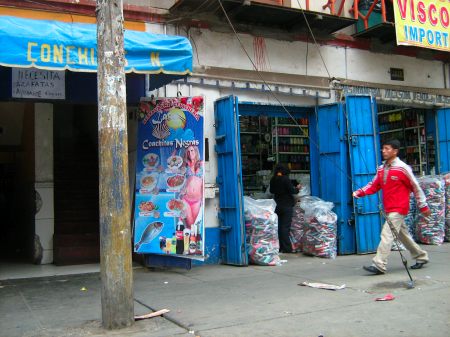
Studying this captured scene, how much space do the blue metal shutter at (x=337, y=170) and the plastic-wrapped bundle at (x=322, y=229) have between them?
271mm

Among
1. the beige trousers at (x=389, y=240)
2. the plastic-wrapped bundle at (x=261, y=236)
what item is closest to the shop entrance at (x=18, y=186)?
the plastic-wrapped bundle at (x=261, y=236)

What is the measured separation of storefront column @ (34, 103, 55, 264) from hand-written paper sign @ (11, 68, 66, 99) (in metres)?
1.40

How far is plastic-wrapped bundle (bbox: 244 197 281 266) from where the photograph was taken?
8273 mm

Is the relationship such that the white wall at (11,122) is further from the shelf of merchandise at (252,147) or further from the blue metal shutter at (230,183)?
the shelf of merchandise at (252,147)

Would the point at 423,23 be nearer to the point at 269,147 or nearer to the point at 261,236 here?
the point at 269,147

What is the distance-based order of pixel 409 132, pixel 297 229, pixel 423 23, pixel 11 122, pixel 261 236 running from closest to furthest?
1. pixel 261 236
2. pixel 297 229
3. pixel 423 23
4. pixel 11 122
5. pixel 409 132

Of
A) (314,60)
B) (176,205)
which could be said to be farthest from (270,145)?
(176,205)

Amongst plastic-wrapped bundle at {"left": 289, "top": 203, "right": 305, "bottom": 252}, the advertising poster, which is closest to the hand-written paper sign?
the advertising poster

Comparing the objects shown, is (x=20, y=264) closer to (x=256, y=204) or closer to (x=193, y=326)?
(x=256, y=204)

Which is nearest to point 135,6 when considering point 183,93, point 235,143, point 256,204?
point 183,93

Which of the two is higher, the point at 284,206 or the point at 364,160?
the point at 364,160

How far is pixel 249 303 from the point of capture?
5.77 meters

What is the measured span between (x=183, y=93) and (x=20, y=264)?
4.27m

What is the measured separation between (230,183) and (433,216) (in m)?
4.64
